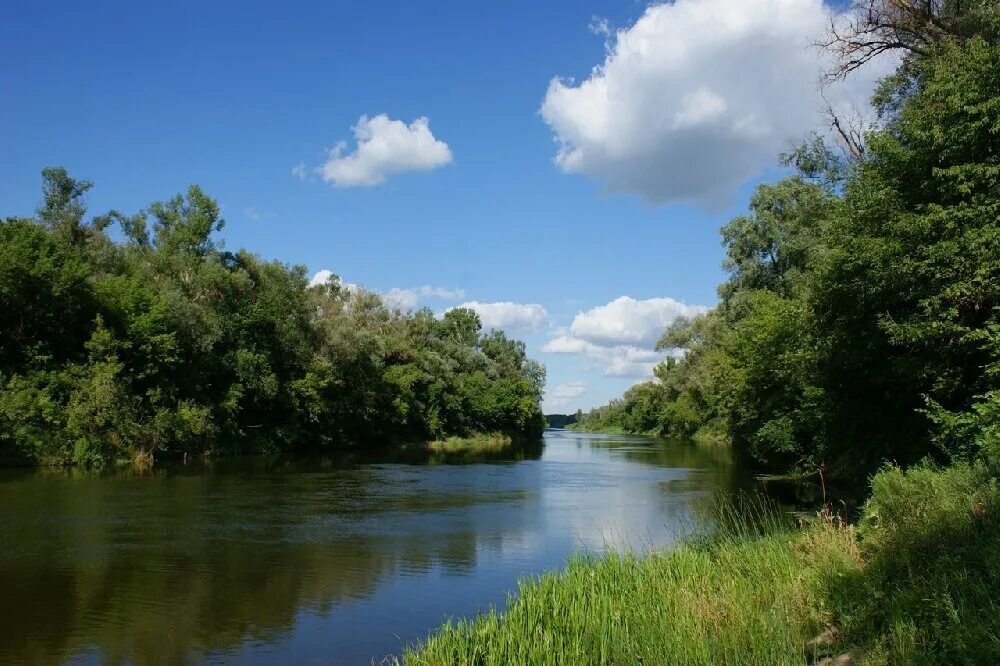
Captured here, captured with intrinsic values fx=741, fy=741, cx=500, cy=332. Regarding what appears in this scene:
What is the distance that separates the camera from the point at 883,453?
19.7m

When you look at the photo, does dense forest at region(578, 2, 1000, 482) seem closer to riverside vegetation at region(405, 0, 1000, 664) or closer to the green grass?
riverside vegetation at region(405, 0, 1000, 664)

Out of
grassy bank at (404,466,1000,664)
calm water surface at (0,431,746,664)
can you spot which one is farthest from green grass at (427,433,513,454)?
grassy bank at (404,466,1000,664)

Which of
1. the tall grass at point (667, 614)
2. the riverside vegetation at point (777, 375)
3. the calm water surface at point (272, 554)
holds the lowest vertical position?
the calm water surface at point (272, 554)

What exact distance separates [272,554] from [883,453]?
15763 mm

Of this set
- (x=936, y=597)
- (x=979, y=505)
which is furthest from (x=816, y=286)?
(x=936, y=597)

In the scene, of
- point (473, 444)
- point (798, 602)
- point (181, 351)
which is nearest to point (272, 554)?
point (798, 602)

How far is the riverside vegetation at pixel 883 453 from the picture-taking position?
7574 mm

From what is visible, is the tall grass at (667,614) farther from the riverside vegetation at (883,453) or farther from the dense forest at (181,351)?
the dense forest at (181,351)

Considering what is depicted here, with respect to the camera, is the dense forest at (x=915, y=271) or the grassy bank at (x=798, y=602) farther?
the dense forest at (x=915, y=271)

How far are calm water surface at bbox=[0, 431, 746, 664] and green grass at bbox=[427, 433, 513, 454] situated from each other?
37.2 m

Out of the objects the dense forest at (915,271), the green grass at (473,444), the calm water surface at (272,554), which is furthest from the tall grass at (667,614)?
the green grass at (473,444)

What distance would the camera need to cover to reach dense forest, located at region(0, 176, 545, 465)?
35500 millimetres

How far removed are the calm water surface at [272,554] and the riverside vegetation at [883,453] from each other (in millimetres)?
2592

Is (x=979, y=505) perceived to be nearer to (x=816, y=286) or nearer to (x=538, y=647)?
(x=538, y=647)
